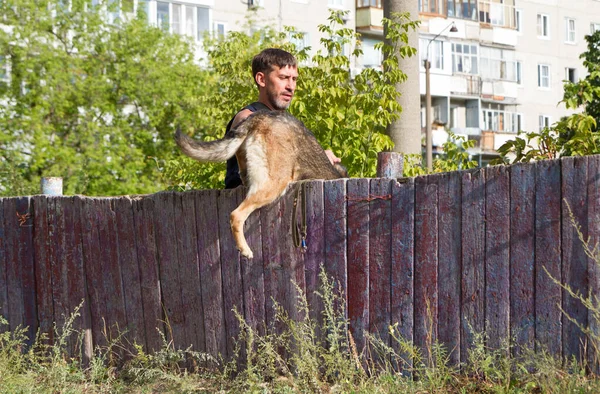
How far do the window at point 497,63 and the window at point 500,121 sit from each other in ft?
6.86

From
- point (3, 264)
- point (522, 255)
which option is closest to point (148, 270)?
point (3, 264)

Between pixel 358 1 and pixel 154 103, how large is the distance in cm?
1746

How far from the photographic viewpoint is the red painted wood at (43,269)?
7.87m

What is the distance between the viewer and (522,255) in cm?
504

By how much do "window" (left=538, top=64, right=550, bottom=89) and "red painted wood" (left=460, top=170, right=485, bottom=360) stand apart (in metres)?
50.0

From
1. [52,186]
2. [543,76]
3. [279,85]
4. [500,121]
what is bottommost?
[52,186]

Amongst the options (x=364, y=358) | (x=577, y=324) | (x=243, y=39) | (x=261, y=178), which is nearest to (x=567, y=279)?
(x=577, y=324)

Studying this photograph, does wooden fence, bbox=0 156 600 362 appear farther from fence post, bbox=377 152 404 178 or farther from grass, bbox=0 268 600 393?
fence post, bbox=377 152 404 178

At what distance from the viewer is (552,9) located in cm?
5338

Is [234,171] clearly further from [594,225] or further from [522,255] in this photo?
[594,225]

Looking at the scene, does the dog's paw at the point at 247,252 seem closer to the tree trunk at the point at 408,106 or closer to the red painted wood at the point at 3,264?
the red painted wood at the point at 3,264

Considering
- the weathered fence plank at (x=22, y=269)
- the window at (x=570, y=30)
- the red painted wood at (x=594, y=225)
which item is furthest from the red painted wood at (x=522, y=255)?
the window at (x=570, y=30)

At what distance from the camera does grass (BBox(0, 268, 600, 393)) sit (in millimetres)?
5035

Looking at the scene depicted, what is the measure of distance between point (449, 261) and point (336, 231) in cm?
89
